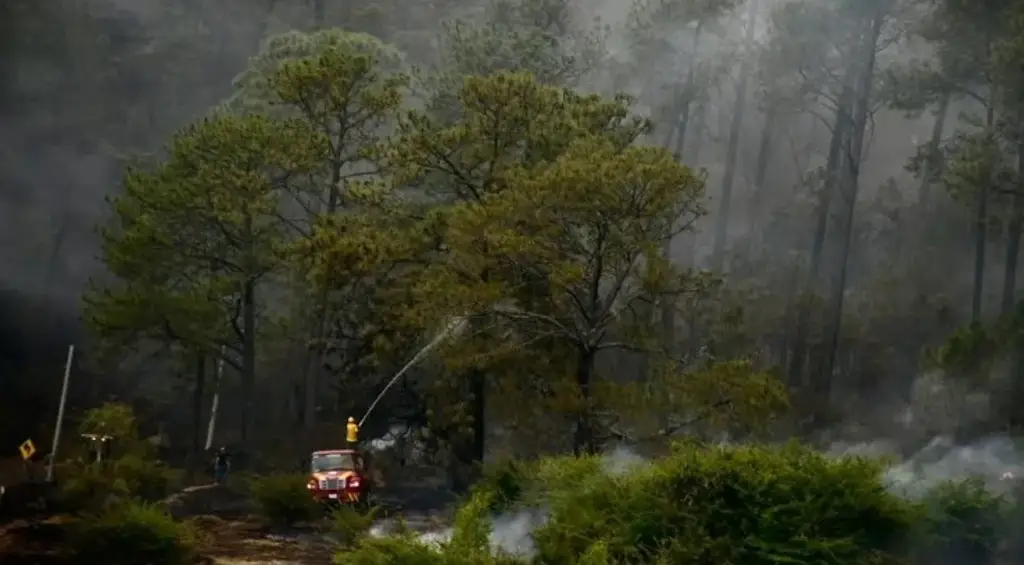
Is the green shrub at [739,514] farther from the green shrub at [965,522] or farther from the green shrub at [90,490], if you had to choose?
the green shrub at [90,490]

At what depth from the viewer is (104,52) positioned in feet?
100

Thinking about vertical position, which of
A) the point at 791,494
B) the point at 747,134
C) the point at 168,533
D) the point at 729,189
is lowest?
the point at 168,533

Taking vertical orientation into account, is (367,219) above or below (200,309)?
above

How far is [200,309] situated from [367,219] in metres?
5.37

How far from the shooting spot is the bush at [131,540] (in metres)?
10.4

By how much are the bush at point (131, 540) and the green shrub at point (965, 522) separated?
24.4 feet

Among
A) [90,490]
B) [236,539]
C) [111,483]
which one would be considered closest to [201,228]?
[111,483]

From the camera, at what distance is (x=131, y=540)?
417 inches

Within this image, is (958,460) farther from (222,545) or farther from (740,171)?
(740,171)

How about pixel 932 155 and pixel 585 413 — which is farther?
pixel 932 155

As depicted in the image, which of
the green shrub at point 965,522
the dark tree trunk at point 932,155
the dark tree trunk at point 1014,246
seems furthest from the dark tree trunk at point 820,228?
the green shrub at point 965,522

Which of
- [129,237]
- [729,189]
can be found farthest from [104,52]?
[729,189]

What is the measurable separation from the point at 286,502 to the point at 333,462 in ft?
3.95

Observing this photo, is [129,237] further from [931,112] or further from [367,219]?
[931,112]
